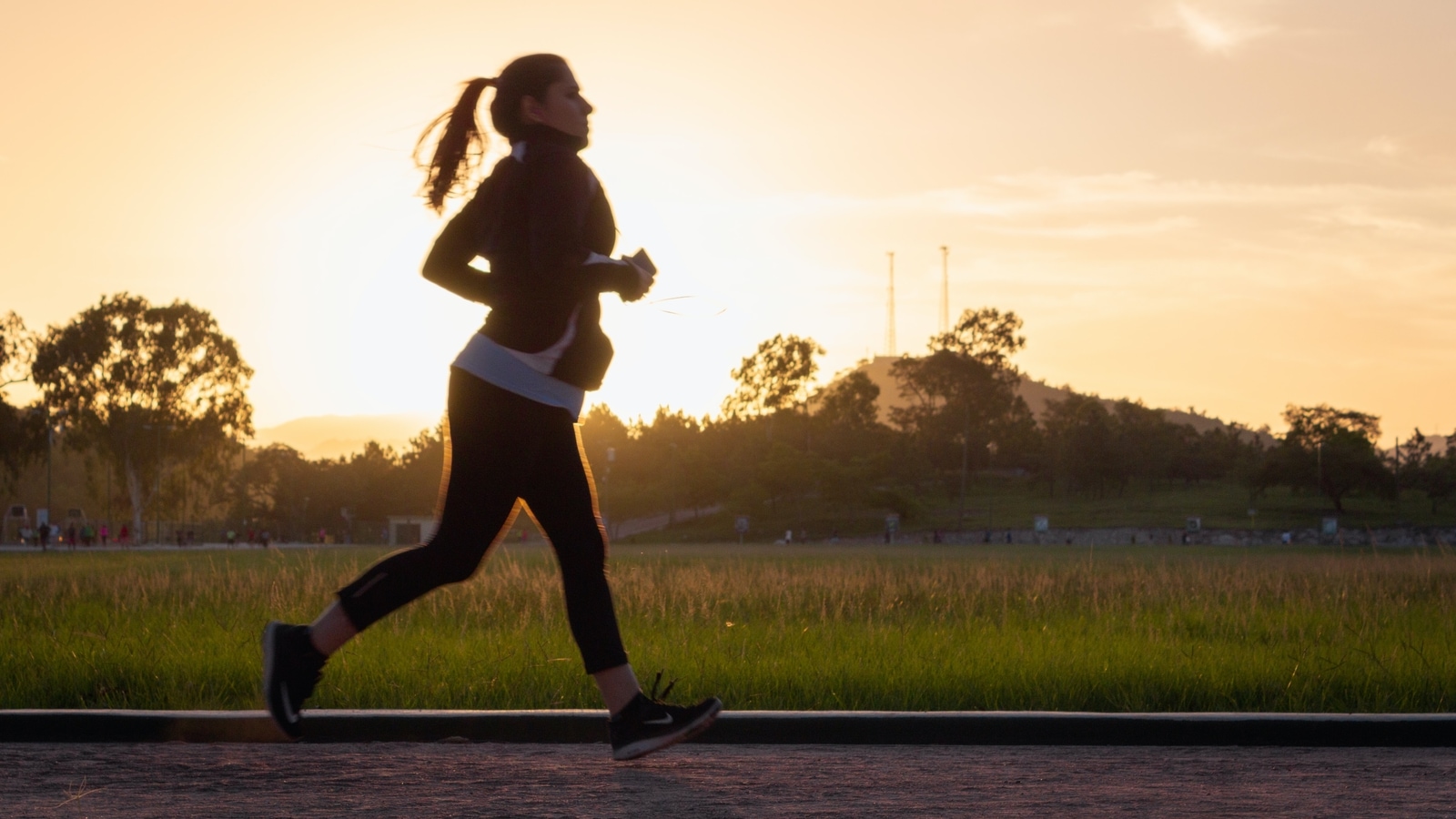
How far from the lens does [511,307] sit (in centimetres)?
367

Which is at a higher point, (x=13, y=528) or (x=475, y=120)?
(x=475, y=120)

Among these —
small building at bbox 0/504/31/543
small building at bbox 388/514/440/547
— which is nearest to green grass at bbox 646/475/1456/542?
small building at bbox 388/514/440/547

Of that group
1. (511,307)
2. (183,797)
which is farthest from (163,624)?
(511,307)

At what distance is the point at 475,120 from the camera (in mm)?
3908

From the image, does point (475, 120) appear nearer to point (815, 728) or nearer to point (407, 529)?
point (815, 728)

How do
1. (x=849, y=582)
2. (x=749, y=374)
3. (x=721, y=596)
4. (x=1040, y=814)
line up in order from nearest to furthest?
1. (x=1040, y=814)
2. (x=721, y=596)
3. (x=849, y=582)
4. (x=749, y=374)

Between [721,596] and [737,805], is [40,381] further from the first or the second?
[737,805]

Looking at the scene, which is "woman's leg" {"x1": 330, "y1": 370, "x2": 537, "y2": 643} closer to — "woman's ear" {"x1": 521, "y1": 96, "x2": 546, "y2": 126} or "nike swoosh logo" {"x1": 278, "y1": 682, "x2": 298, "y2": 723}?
"nike swoosh logo" {"x1": 278, "y1": 682, "x2": 298, "y2": 723}

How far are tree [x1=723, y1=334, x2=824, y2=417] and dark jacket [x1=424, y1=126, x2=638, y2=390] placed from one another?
92.4 metres

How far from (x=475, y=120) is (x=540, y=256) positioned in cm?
54

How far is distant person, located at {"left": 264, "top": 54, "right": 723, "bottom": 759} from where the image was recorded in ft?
11.9

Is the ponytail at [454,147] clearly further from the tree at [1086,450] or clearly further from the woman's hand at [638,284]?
the tree at [1086,450]

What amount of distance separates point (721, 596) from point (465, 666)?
6.35 meters

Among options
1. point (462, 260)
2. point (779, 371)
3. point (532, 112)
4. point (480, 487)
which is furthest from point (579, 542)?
point (779, 371)
